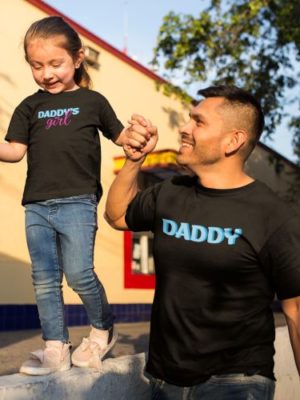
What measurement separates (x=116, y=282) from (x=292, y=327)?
767 cm

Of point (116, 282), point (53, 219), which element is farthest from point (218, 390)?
point (116, 282)

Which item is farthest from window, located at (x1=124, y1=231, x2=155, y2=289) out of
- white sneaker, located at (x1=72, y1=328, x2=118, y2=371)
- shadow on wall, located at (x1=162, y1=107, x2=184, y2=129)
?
white sneaker, located at (x1=72, y1=328, x2=118, y2=371)

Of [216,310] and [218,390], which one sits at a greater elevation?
[216,310]

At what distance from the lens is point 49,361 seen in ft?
8.51

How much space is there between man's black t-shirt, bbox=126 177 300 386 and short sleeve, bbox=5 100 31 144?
1.07 metres

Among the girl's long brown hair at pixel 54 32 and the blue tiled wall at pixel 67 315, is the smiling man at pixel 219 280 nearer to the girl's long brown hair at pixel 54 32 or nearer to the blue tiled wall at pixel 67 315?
the girl's long brown hair at pixel 54 32

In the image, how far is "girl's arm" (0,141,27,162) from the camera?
272 centimetres

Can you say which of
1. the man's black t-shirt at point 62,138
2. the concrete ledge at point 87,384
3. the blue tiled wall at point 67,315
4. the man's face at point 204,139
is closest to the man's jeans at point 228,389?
the concrete ledge at point 87,384

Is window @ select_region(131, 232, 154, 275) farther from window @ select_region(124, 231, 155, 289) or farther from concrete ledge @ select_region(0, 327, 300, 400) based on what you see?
concrete ledge @ select_region(0, 327, 300, 400)

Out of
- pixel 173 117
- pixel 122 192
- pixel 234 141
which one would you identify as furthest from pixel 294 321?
pixel 173 117

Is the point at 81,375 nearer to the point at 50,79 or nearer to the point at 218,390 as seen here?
the point at 218,390

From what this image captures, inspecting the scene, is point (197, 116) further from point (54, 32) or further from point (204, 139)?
point (54, 32)

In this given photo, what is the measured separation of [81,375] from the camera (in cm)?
262

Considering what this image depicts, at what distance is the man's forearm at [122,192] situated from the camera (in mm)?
2375
